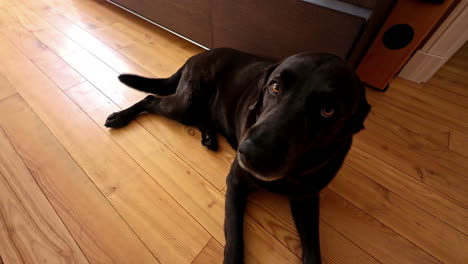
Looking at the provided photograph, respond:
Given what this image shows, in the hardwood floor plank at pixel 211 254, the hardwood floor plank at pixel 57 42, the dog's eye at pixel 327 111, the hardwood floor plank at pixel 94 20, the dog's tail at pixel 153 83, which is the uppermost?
the dog's eye at pixel 327 111

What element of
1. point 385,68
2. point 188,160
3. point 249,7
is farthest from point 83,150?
point 385,68

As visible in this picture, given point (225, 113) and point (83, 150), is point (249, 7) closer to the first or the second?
point (225, 113)

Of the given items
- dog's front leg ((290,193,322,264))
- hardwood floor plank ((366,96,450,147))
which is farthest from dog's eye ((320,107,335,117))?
hardwood floor plank ((366,96,450,147))

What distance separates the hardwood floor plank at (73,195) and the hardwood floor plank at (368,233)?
725mm

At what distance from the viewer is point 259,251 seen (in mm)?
771

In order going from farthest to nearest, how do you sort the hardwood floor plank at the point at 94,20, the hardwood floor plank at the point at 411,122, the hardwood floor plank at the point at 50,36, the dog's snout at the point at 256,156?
1. the hardwood floor plank at the point at 94,20
2. the hardwood floor plank at the point at 50,36
3. the hardwood floor plank at the point at 411,122
4. the dog's snout at the point at 256,156

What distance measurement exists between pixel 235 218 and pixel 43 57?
5.84 feet

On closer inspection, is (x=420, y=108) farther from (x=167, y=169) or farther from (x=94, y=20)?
(x=94, y=20)

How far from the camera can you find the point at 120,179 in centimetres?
94

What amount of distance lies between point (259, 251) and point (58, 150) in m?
1.04

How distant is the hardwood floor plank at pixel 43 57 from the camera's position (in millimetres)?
1364

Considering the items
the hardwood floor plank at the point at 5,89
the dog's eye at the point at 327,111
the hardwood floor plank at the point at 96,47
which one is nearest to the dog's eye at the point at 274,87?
the dog's eye at the point at 327,111

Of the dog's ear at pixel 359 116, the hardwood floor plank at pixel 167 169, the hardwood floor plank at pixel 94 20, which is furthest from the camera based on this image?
the hardwood floor plank at pixel 94 20

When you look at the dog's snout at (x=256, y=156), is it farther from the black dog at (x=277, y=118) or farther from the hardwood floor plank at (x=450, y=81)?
the hardwood floor plank at (x=450, y=81)
